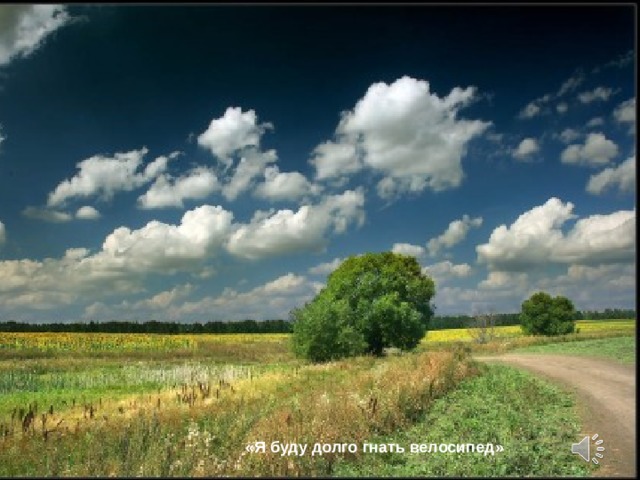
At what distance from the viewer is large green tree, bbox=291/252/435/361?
3966 cm

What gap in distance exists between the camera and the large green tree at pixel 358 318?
130 ft

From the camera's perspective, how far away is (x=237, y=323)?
13438 cm

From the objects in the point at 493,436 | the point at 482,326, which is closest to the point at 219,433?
the point at 493,436

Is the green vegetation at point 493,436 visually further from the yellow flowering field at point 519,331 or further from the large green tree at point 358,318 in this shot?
the yellow flowering field at point 519,331

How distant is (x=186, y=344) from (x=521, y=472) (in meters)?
65.5

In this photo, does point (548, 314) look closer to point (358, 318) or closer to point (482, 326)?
point (482, 326)

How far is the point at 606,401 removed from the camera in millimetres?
17109

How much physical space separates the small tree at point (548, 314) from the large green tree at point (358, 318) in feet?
66.7

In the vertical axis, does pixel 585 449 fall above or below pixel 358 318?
below

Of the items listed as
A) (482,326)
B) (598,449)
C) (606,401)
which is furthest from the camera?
(482,326)

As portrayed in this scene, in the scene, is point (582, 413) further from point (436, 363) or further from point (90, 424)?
point (90, 424)

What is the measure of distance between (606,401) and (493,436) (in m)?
6.62

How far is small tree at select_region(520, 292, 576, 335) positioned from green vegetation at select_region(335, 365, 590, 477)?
166ft

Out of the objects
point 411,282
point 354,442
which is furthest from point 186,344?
point 354,442
